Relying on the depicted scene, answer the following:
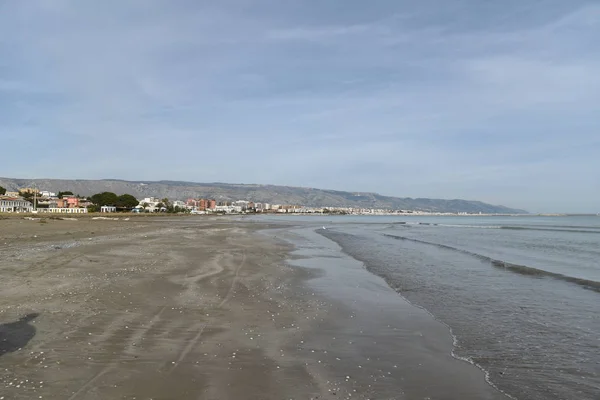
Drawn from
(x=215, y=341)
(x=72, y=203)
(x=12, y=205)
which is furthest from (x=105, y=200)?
(x=215, y=341)

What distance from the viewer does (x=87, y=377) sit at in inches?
212

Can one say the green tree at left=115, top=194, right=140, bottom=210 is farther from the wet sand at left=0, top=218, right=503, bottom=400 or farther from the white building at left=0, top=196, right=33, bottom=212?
the wet sand at left=0, top=218, right=503, bottom=400

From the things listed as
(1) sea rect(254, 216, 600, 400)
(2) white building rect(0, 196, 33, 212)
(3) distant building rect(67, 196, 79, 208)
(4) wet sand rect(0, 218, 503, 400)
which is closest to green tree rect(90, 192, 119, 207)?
(3) distant building rect(67, 196, 79, 208)

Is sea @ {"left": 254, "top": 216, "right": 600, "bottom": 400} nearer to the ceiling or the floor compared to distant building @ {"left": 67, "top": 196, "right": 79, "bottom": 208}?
nearer to the ceiling

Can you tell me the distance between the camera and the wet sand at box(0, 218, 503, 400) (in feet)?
17.4

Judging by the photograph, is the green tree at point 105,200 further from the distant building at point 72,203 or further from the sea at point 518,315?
the sea at point 518,315

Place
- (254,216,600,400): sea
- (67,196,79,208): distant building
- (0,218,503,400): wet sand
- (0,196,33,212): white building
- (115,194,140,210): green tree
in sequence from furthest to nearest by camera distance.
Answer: (115,194,140,210): green tree, (67,196,79,208): distant building, (0,196,33,212): white building, (254,216,600,400): sea, (0,218,503,400): wet sand

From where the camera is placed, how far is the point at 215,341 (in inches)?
283

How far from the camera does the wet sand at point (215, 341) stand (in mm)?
5297

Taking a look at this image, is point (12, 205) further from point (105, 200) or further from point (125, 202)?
point (125, 202)

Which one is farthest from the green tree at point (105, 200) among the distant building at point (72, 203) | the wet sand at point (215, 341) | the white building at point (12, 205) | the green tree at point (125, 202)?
the wet sand at point (215, 341)

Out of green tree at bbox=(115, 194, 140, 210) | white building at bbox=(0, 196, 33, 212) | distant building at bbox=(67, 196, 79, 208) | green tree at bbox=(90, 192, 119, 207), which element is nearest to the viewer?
white building at bbox=(0, 196, 33, 212)

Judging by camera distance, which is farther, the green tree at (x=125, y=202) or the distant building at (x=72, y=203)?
the green tree at (x=125, y=202)

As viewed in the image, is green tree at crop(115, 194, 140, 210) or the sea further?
green tree at crop(115, 194, 140, 210)
